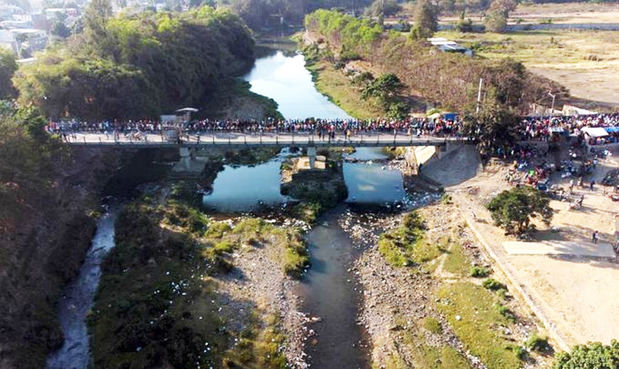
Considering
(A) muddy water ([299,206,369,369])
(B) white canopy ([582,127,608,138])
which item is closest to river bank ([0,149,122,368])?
(A) muddy water ([299,206,369,369])

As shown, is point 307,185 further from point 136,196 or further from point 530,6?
point 530,6

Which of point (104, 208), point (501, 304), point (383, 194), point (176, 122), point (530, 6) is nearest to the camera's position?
point (501, 304)

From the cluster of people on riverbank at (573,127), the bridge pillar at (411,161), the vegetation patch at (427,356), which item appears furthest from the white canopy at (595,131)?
the vegetation patch at (427,356)

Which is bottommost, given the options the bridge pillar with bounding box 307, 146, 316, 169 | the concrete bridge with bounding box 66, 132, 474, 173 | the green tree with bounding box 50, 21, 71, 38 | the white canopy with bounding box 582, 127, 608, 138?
the bridge pillar with bounding box 307, 146, 316, 169

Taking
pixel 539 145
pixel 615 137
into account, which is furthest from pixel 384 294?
pixel 615 137

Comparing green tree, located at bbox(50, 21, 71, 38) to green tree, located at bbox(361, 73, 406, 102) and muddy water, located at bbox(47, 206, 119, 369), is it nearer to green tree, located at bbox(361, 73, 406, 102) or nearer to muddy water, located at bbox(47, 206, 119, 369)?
green tree, located at bbox(361, 73, 406, 102)

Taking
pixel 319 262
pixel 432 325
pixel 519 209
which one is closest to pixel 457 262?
pixel 519 209
